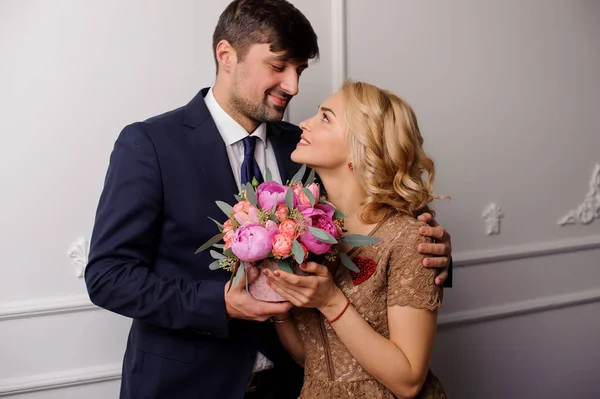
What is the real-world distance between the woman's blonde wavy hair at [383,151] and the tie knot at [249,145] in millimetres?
414

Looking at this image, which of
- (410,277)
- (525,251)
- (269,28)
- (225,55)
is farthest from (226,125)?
(525,251)

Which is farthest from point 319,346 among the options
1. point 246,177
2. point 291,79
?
point 291,79

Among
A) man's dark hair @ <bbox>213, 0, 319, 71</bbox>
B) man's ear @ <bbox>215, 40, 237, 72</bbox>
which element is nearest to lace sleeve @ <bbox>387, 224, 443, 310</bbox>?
man's dark hair @ <bbox>213, 0, 319, 71</bbox>

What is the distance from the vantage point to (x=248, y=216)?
1738 millimetres

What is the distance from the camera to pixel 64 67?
2596 mm

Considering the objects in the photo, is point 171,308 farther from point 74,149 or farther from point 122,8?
point 122,8

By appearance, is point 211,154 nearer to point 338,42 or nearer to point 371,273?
point 371,273

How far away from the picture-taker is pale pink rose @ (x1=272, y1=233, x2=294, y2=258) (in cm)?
167

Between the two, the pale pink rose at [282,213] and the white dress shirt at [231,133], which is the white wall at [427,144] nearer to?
the white dress shirt at [231,133]

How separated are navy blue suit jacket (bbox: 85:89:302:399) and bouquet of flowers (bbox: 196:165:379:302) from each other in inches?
10.3

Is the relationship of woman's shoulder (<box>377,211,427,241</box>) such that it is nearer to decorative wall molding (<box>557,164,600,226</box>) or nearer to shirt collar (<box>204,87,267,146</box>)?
shirt collar (<box>204,87,267,146</box>)

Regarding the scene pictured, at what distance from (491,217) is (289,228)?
2.20 m

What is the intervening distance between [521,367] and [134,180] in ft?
9.04

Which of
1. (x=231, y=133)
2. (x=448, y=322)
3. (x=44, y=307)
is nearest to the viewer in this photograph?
(x=231, y=133)
